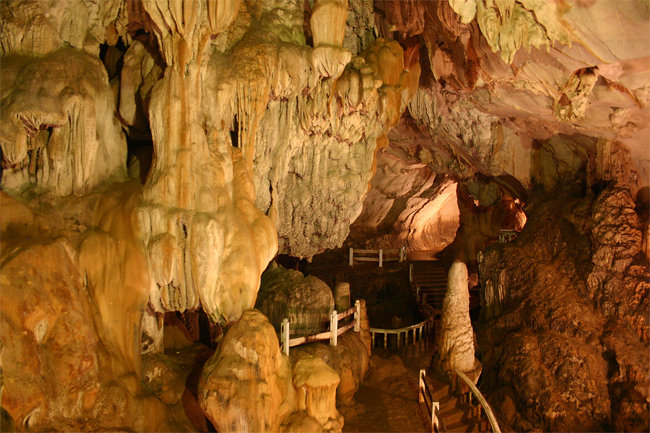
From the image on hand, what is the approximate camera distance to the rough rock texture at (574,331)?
327 inches

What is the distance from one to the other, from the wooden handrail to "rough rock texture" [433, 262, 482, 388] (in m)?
0.23

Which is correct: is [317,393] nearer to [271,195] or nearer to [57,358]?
[57,358]

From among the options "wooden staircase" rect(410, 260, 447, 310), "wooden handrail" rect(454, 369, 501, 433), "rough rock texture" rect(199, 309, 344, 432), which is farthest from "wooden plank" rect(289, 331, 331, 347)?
"wooden staircase" rect(410, 260, 447, 310)

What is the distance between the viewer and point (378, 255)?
16953 millimetres

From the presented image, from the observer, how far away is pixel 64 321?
18.8ft

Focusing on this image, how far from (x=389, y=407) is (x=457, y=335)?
1802mm

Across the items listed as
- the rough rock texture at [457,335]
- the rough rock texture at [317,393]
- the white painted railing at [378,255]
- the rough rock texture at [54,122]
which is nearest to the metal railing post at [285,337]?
the rough rock texture at [317,393]

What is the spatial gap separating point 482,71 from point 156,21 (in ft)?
18.0

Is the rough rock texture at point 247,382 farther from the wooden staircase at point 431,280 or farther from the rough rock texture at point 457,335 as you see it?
the wooden staircase at point 431,280

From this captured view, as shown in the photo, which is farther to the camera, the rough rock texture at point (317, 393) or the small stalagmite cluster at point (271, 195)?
the rough rock texture at point (317, 393)

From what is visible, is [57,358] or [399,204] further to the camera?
[399,204]

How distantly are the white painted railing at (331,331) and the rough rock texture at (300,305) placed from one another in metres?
0.22

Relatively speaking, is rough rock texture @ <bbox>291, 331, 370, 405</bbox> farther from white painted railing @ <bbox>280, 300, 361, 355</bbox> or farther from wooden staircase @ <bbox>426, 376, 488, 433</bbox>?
wooden staircase @ <bbox>426, 376, 488, 433</bbox>

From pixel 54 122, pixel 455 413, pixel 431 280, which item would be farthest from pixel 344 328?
pixel 431 280
